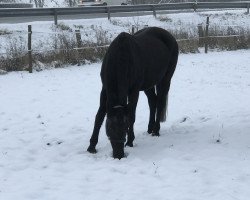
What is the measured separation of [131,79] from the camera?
552 cm

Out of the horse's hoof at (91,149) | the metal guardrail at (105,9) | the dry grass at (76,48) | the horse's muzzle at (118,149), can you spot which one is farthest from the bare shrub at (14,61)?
the horse's muzzle at (118,149)

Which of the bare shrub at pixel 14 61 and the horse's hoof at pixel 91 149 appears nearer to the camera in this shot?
the horse's hoof at pixel 91 149

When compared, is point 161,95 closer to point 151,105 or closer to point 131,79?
point 151,105

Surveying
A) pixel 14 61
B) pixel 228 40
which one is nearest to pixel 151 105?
Result: pixel 14 61

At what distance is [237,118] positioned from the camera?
742cm

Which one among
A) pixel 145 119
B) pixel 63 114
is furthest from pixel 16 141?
pixel 145 119

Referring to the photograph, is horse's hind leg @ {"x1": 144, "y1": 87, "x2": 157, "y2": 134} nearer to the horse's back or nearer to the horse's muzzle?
the horse's back

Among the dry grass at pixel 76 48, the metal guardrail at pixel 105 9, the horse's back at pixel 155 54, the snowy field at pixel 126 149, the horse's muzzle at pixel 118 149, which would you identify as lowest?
the snowy field at pixel 126 149

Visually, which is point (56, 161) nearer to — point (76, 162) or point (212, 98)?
point (76, 162)

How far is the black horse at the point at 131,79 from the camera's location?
5262mm

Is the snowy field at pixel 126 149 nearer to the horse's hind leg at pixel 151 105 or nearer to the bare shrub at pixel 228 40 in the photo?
the horse's hind leg at pixel 151 105

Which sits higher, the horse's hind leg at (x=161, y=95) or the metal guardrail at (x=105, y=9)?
the metal guardrail at (x=105, y=9)

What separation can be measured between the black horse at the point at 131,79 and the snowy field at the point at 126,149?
1.16 ft

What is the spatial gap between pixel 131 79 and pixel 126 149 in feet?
3.69
